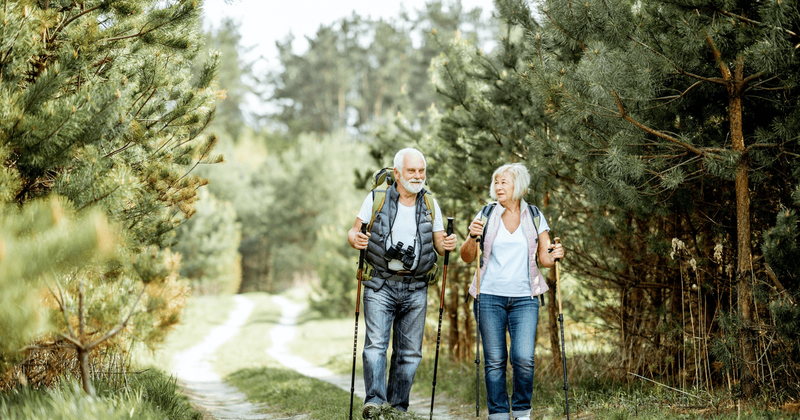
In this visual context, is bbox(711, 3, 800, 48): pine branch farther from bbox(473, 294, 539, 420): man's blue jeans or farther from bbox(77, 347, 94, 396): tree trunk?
bbox(77, 347, 94, 396): tree trunk

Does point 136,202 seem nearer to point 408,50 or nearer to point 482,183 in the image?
point 482,183

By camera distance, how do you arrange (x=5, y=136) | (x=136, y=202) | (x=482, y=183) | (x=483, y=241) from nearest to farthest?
(x=5, y=136)
(x=483, y=241)
(x=136, y=202)
(x=482, y=183)

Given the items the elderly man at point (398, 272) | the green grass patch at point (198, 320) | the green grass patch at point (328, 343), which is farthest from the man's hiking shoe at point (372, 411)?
the green grass patch at point (198, 320)

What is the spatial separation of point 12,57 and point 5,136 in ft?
1.99

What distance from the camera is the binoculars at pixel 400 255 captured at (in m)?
4.70

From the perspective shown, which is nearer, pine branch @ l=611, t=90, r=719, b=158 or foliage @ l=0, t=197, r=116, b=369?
foliage @ l=0, t=197, r=116, b=369

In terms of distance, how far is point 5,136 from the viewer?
137 inches

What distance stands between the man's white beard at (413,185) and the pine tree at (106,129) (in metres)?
1.86

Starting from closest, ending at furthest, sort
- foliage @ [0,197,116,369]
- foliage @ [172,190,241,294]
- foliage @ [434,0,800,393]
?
foliage @ [0,197,116,369], foliage @ [434,0,800,393], foliage @ [172,190,241,294]

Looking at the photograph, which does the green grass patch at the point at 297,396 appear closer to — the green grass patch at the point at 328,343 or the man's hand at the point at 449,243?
the man's hand at the point at 449,243

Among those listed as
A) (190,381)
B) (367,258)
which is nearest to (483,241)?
(367,258)

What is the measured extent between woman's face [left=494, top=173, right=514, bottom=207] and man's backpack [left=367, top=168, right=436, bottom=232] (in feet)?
1.77

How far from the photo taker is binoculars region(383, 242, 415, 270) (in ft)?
15.4

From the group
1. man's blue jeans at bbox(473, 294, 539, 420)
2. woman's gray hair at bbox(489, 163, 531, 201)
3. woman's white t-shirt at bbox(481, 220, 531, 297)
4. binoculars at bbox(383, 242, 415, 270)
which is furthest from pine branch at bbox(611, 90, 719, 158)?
binoculars at bbox(383, 242, 415, 270)
